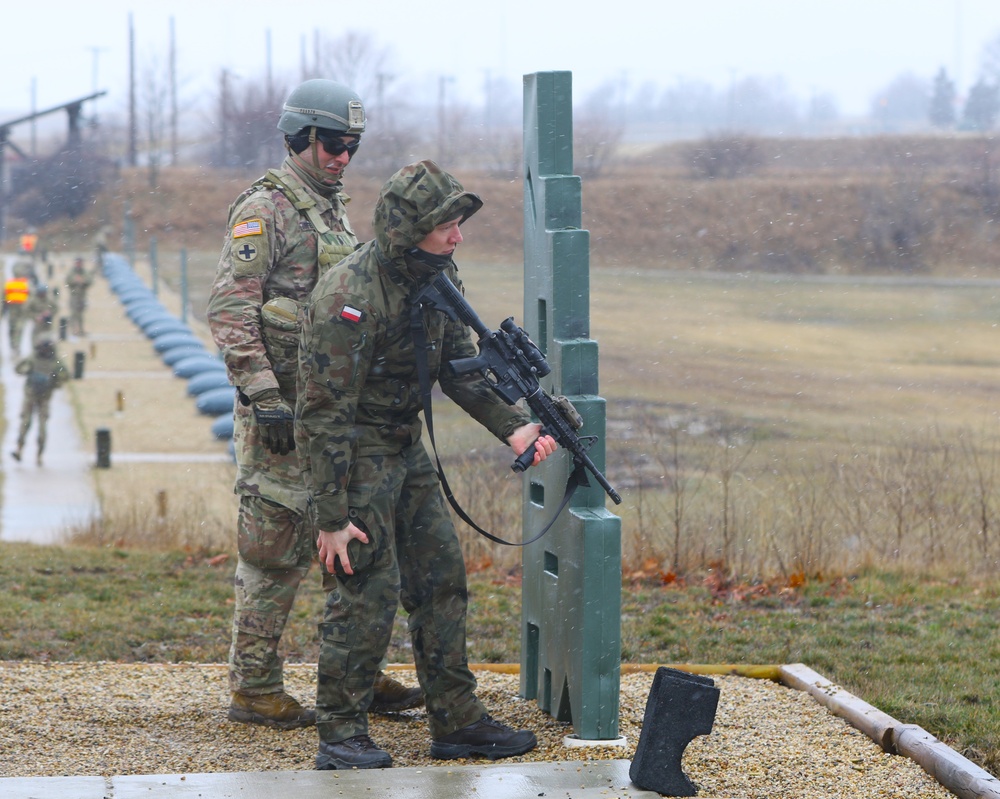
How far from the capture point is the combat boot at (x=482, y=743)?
4422 mm

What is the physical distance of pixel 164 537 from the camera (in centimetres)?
927

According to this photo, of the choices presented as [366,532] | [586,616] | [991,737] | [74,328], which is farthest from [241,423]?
[74,328]

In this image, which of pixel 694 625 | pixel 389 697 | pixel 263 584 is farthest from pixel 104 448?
pixel 263 584

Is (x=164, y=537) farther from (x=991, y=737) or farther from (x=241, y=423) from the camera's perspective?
(x=991, y=737)

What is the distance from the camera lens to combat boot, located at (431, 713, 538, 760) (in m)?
4.42

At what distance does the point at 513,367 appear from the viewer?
166 inches

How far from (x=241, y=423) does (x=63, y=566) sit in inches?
154

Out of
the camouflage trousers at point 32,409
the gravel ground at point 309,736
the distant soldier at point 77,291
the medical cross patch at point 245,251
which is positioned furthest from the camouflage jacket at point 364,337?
the distant soldier at point 77,291

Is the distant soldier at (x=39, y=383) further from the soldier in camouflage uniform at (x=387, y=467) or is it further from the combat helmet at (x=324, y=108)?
the soldier in camouflage uniform at (x=387, y=467)

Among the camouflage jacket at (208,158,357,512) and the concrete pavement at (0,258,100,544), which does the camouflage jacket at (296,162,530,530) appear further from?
the concrete pavement at (0,258,100,544)

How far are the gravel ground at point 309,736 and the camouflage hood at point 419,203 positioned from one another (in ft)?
5.46

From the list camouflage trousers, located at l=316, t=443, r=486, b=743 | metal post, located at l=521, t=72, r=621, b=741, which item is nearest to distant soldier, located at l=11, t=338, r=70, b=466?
metal post, located at l=521, t=72, r=621, b=741

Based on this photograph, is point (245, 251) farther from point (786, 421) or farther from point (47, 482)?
point (786, 421)

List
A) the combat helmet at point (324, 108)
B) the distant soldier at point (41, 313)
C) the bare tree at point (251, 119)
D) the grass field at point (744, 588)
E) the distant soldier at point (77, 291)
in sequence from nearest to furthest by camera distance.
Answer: the combat helmet at point (324, 108) → the grass field at point (744, 588) → the distant soldier at point (41, 313) → the distant soldier at point (77, 291) → the bare tree at point (251, 119)
